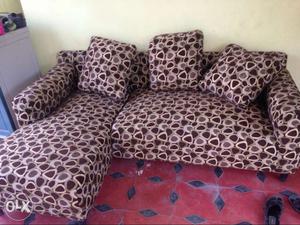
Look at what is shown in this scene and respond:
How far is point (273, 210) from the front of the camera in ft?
4.82

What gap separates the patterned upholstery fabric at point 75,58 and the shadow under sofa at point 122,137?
0.89 feet

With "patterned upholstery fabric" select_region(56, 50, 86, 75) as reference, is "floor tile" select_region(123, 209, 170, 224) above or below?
below

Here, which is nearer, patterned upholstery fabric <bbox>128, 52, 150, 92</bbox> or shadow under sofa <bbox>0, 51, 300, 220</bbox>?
shadow under sofa <bbox>0, 51, 300, 220</bbox>

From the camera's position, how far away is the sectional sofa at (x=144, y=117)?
1423mm

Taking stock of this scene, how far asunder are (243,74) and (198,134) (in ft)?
1.84

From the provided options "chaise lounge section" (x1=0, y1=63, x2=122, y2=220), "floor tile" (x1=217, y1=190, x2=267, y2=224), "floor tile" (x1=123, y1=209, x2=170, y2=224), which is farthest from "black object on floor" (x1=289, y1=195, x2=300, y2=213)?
"chaise lounge section" (x1=0, y1=63, x2=122, y2=220)

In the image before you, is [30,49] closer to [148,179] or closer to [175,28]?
[175,28]

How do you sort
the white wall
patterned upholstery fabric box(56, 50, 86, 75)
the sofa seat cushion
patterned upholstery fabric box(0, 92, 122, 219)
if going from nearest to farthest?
patterned upholstery fabric box(0, 92, 122, 219) < the sofa seat cushion < the white wall < patterned upholstery fabric box(56, 50, 86, 75)

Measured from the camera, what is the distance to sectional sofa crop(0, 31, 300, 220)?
142cm

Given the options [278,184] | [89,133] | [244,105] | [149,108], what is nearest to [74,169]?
[89,133]

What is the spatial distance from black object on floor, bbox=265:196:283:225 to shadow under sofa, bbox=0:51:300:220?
22 cm

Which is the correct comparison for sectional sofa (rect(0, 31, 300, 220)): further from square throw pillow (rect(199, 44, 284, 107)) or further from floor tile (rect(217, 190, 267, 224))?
floor tile (rect(217, 190, 267, 224))

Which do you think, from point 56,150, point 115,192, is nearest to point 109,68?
point 56,150

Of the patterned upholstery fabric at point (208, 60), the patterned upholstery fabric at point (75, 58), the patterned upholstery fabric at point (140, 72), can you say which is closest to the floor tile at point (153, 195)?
the patterned upholstery fabric at point (140, 72)
